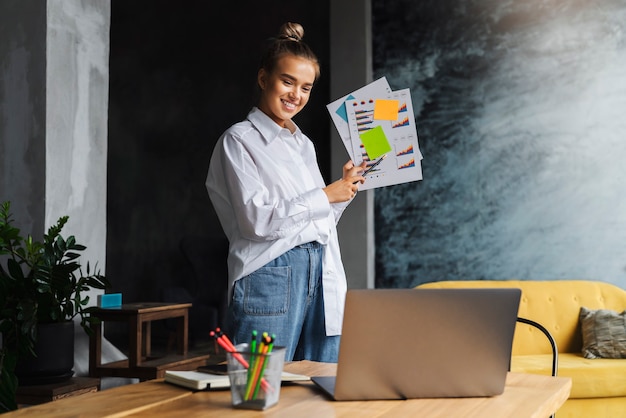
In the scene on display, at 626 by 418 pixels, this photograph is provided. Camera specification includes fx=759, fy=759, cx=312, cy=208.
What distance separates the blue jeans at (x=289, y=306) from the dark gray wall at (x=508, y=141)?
3446 millimetres

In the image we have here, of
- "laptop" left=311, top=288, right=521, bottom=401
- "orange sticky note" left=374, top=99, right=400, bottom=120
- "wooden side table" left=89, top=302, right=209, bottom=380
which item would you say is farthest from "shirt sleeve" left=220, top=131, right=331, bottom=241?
"wooden side table" left=89, top=302, right=209, bottom=380

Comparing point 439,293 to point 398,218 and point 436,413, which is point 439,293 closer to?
point 436,413

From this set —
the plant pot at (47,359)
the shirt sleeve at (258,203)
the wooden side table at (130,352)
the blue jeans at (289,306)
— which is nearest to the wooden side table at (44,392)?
the plant pot at (47,359)

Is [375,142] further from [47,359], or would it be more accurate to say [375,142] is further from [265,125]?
[47,359]

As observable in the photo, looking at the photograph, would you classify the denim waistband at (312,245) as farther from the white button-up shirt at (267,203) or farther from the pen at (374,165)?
the pen at (374,165)

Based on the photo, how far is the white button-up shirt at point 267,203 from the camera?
1.95 meters

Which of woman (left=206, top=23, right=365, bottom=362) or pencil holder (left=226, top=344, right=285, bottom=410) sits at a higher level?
woman (left=206, top=23, right=365, bottom=362)

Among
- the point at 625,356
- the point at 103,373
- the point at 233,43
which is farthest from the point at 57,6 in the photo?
the point at 233,43

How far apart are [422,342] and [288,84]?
1010 mm

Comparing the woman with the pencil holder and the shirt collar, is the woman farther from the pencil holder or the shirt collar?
the pencil holder

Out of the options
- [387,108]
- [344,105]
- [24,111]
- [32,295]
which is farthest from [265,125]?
[24,111]

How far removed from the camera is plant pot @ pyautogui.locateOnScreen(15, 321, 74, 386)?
3.15 m

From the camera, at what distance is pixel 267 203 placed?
1.97 m

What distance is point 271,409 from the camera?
4.09 feet
